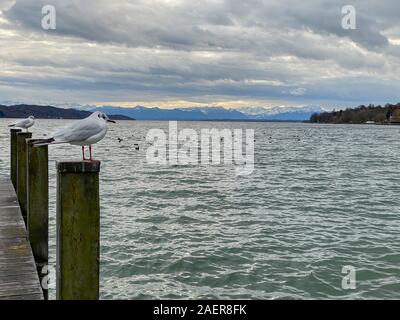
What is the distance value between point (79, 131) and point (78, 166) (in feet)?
5.86

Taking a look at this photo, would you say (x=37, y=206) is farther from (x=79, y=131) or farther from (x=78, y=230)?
(x=78, y=230)

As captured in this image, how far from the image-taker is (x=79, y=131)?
661cm

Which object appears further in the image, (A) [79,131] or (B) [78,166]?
(A) [79,131]

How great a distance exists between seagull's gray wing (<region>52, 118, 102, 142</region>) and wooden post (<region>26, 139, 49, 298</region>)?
8.71 ft

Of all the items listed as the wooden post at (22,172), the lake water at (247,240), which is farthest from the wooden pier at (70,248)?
the lake water at (247,240)

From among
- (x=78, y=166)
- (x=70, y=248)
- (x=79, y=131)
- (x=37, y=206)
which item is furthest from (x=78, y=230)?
(x=37, y=206)

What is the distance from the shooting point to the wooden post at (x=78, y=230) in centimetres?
498

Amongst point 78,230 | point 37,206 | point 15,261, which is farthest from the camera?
point 37,206

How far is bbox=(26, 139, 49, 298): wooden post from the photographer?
9062mm

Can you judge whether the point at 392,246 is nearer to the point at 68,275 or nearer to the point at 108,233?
the point at 108,233

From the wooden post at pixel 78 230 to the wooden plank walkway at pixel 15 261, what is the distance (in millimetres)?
901

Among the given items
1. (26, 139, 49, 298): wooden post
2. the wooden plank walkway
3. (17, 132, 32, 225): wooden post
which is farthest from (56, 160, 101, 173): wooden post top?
(17, 132, 32, 225): wooden post

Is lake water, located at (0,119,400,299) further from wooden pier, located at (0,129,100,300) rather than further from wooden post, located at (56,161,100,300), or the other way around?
wooden post, located at (56,161,100,300)
